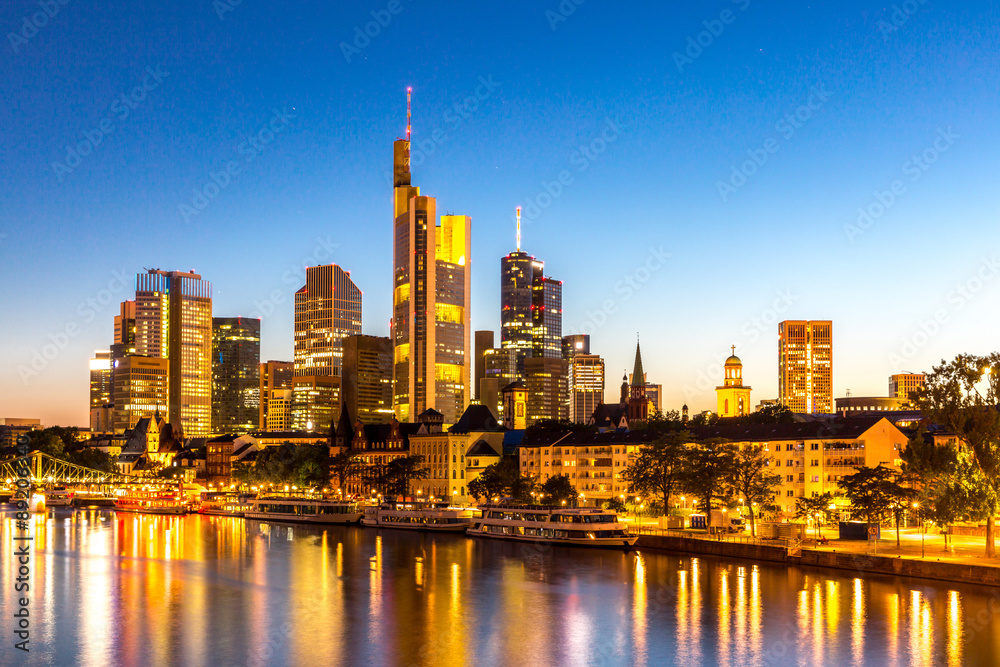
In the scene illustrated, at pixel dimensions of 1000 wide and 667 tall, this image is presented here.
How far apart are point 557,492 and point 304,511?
38.3m

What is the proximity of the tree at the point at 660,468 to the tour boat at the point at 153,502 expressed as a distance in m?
87.4

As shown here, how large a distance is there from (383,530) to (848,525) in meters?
62.2

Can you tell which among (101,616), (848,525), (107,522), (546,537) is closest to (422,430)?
(107,522)

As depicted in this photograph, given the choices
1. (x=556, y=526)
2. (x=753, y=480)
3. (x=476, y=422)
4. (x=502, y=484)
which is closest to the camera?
(x=753, y=480)

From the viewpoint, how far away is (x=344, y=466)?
588ft

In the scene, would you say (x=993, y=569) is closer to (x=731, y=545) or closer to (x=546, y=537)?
(x=731, y=545)

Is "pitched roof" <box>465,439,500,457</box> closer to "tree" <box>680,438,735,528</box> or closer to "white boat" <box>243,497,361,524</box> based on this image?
"white boat" <box>243,497,361,524</box>

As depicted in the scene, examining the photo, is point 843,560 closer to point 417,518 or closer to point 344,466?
point 417,518

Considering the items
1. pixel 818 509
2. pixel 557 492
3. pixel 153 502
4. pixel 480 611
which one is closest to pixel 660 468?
pixel 818 509

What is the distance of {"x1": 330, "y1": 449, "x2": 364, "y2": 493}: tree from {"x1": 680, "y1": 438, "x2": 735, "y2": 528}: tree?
77.7 m

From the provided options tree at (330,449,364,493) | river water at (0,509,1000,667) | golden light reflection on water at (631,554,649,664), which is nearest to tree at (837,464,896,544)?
river water at (0,509,1000,667)

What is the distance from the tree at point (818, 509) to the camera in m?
105

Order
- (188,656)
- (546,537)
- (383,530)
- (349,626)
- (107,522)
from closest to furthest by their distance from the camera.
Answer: (188,656), (349,626), (546,537), (383,530), (107,522)

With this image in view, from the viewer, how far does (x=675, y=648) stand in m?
56.0
